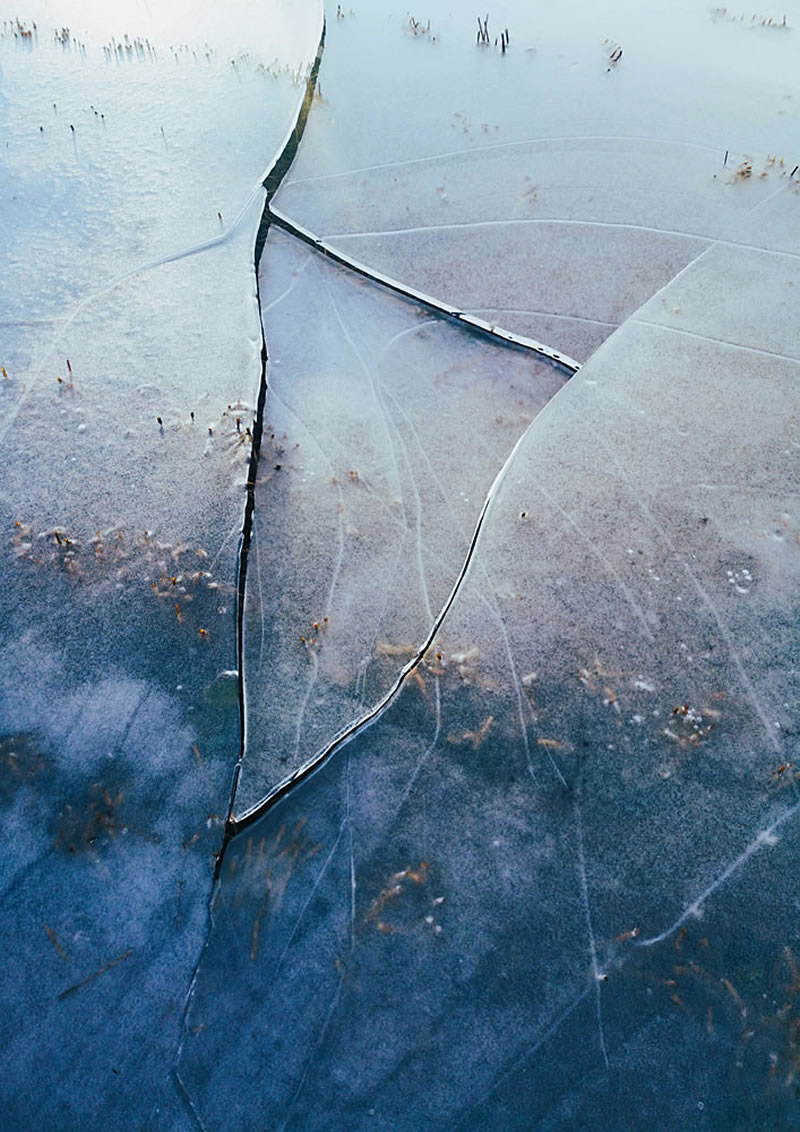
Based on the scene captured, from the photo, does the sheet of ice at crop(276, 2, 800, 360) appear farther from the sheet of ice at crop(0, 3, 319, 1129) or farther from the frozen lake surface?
the sheet of ice at crop(0, 3, 319, 1129)

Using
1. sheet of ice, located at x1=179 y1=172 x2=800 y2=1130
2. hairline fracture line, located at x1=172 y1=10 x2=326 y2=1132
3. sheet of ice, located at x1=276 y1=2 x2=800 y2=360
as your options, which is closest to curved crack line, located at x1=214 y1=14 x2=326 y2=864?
hairline fracture line, located at x1=172 y1=10 x2=326 y2=1132

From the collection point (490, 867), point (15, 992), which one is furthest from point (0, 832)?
point (490, 867)

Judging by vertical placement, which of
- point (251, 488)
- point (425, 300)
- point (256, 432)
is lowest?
point (251, 488)

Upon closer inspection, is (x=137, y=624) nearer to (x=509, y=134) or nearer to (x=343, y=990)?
(x=343, y=990)

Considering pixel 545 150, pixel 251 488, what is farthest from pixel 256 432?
pixel 545 150

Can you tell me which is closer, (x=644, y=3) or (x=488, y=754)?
(x=488, y=754)

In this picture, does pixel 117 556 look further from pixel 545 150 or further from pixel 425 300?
pixel 545 150

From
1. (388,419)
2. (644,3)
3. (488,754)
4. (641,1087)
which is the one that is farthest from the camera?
(644,3)
